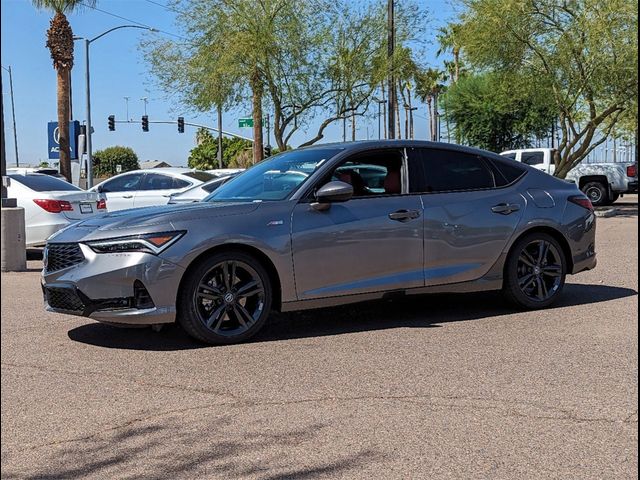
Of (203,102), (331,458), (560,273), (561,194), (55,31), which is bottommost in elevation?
(331,458)

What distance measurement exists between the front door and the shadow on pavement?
2.31 metres

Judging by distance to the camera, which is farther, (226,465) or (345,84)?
(345,84)

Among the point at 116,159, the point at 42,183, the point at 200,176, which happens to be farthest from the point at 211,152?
the point at 42,183

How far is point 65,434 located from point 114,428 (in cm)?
25

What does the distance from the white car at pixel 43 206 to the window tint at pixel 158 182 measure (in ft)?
11.5

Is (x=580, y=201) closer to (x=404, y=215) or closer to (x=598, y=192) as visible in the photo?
(x=404, y=215)

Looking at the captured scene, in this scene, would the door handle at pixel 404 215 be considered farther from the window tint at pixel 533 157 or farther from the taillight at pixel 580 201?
the window tint at pixel 533 157

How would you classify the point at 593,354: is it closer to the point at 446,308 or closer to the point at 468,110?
the point at 446,308

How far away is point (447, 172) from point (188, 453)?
14.1 feet

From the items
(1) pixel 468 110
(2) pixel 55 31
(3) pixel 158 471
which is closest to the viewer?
(3) pixel 158 471

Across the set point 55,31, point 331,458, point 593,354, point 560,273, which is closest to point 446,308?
point 560,273

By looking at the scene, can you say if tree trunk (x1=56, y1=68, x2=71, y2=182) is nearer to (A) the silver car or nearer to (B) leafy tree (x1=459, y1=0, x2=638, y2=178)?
(B) leafy tree (x1=459, y1=0, x2=638, y2=178)

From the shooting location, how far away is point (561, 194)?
8102mm

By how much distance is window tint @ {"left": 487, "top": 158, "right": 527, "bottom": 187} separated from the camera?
7.84m
